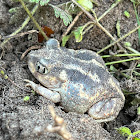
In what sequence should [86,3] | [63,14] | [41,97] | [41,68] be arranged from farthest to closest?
[86,3] → [63,14] → [41,68] → [41,97]

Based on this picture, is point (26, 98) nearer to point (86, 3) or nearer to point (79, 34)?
point (79, 34)

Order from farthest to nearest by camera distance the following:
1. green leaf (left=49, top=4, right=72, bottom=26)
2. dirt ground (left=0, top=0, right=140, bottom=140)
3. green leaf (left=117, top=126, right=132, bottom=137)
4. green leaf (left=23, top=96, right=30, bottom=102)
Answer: green leaf (left=49, top=4, right=72, bottom=26) → green leaf (left=23, top=96, right=30, bottom=102) → green leaf (left=117, top=126, right=132, bottom=137) → dirt ground (left=0, top=0, right=140, bottom=140)

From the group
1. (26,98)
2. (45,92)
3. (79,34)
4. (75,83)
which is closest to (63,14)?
(79,34)

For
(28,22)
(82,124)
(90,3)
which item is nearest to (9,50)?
(28,22)

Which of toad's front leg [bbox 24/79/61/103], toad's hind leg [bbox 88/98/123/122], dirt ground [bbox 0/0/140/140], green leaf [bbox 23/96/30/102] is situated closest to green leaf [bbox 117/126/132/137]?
dirt ground [bbox 0/0/140/140]

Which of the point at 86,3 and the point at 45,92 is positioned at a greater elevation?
the point at 86,3

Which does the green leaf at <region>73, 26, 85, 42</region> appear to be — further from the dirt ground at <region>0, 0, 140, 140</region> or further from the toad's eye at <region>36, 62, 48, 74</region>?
the toad's eye at <region>36, 62, 48, 74</region>
